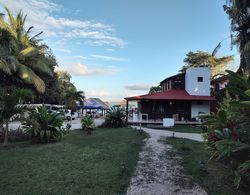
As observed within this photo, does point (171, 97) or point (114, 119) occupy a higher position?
point (171, 97)

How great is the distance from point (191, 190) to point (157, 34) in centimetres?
1615

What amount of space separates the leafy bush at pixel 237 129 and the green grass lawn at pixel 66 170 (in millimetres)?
2144

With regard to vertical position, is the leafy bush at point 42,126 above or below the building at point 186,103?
below

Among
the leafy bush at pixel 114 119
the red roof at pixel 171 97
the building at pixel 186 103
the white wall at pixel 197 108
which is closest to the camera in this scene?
the leafy bush at pixel 114 119

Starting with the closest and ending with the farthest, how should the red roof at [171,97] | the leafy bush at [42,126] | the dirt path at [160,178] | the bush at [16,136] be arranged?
the dirt path at [160,178], the leafy bush at [42,126], the bush at [16,136], the red roof at [171,97]

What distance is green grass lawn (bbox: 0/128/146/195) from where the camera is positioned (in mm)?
5188

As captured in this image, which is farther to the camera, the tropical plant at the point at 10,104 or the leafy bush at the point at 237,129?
the tropical plant at the point at 10,104

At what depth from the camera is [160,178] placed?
242 inches

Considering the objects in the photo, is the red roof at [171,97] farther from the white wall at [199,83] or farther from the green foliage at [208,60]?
the green foliage at [208,60]

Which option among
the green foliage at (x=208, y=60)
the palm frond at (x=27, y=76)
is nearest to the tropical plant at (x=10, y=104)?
the palm frond at (x=27, y=76)

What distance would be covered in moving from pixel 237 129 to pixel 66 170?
4.03m

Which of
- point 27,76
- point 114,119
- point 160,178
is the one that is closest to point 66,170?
point 160,178

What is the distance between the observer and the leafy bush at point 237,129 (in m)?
4.55

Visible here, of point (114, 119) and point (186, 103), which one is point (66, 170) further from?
point (186, 103)
